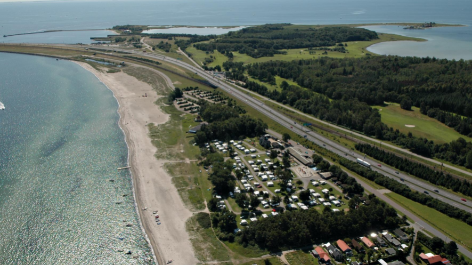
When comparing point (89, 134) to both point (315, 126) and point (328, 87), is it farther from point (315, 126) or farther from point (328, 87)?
point (328, 87)

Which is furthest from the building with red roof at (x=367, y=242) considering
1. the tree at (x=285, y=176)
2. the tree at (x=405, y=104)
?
the tree at (x=405, y=104)

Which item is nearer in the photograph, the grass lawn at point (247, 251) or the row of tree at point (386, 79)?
the grass lawn at point (247, 251)

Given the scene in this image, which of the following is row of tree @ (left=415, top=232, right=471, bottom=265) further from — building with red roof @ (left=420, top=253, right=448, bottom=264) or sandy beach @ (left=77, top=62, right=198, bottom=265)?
sandy beach @ (left=77, top=62, right=198, bottom=265)

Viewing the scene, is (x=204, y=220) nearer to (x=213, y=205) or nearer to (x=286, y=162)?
(x=213, y=205)

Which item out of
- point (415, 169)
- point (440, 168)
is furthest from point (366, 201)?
point (440, 168)

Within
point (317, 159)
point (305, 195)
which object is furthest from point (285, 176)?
point (317, 159)

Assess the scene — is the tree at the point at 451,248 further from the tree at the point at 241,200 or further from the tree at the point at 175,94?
the tree at the point at 175,94

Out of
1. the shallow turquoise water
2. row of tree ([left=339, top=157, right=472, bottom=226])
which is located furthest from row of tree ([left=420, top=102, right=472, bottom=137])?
the shallow turquoise water
